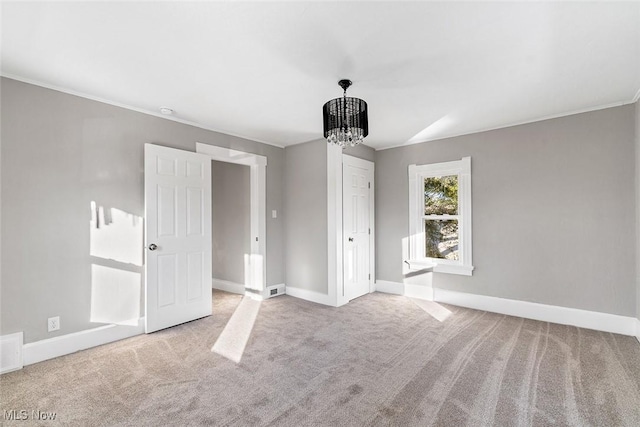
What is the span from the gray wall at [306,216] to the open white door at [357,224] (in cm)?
32

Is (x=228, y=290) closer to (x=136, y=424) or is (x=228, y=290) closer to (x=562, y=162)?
(x=136, y=424)

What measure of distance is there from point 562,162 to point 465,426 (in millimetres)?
3240

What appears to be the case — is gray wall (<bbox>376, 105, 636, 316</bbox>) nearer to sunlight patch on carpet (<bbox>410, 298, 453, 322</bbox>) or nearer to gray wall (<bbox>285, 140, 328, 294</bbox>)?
sunlight patch on carpet (<bbox>410, 298, 453, 322</bbox>)

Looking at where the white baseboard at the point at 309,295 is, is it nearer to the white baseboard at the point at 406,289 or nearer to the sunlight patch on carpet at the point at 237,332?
the sunlight patch on carpet at the point at 237,332

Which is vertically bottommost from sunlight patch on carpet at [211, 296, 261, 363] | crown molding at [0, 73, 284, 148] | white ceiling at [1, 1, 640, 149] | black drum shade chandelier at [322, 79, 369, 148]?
sunlight patch on carpet at [211, 296, 261, 363]

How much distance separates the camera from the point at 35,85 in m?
2.71

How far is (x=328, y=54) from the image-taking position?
7.46 ft

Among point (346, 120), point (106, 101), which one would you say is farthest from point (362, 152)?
point (106, 101)

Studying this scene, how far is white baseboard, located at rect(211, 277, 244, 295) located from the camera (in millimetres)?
5008

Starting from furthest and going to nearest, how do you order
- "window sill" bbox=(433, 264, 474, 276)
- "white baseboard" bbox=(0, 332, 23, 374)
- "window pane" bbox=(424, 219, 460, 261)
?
"window pane" bbox=(424, 219, 460, 261) → "window sill" bbox=(433, 264, 474, 276) → "white baseboard" bbox=(0, 332, 23, 374)

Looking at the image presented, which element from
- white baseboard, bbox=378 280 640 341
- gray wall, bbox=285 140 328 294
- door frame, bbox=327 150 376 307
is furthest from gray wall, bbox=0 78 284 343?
white baseboard, bbox=378 280 640 341

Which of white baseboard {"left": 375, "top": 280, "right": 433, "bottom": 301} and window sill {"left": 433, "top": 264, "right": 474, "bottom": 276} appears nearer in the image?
window sill {"left": 433, "top": 264, "right": 474, "bottom": 276}

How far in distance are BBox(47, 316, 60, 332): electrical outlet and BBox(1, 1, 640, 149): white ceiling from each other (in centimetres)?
209

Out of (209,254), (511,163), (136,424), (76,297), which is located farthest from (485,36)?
(76,297)
